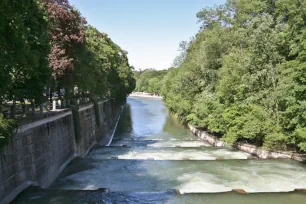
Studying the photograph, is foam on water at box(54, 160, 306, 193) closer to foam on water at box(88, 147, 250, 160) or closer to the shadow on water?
the shadow on water

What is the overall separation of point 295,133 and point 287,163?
1936mm

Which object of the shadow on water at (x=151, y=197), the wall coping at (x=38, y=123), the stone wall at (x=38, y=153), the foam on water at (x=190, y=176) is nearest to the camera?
the stone wall at (x=38, y=153)

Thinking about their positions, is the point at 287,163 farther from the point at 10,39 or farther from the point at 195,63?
the point at 195,63

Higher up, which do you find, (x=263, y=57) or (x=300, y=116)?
(x=263, y=57)

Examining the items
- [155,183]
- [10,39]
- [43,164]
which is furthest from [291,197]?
[10,39]

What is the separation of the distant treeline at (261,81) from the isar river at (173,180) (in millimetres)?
2343

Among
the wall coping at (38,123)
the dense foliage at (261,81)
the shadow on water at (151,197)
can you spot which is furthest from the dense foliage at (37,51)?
the dense foliage at (261,81)

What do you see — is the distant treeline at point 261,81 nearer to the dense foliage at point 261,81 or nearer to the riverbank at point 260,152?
the dense foliage at point 261,81

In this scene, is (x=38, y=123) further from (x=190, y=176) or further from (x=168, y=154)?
(x=168, y=154)

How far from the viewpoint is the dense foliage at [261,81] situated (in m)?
19.2

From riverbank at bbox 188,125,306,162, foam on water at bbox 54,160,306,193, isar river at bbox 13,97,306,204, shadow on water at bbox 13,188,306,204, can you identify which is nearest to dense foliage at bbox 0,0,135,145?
shadow on water at bbox 13,188,306,204

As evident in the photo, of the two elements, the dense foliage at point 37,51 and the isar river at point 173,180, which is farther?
the isar river at point 173,180

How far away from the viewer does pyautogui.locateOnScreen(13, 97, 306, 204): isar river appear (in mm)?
13383

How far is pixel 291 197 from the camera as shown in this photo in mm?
13961
